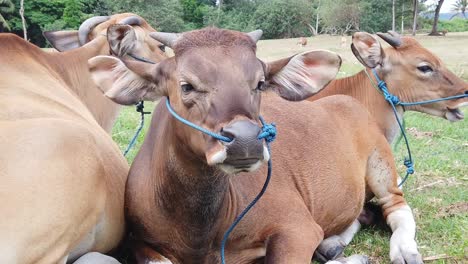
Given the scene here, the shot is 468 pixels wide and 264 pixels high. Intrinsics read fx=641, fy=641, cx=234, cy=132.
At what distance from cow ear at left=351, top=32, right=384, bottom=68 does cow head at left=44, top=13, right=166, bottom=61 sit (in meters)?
2.12

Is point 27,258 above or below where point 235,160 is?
below

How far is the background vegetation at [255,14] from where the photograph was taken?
49219 mm

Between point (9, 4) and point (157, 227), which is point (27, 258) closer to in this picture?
point (157, 227)

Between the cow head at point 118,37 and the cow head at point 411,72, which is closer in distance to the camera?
the cow head at point 118,37

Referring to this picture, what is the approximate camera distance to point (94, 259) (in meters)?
3.75

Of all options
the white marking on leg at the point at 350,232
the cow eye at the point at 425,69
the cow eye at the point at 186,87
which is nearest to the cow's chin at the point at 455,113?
the cow eye at the point at 425,69

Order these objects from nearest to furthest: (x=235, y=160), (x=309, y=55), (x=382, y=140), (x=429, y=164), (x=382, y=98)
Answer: (x=235, y=160) → (x=309, y=55) → (x=382, y=140) → (x=382, y=98) → (x=429, y=164)

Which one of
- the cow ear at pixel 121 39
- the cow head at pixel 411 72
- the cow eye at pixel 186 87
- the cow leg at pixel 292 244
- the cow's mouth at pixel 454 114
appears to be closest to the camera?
the cow eye at pixel 186 87

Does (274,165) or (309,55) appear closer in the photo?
(309,55)

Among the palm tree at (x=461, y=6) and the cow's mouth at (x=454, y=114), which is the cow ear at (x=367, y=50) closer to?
the cow's mouth at (x=454, y=114)

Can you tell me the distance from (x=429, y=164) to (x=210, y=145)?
18.2 feet

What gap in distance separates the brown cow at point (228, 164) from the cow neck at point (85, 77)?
6.48 ft

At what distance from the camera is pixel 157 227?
12.7ft

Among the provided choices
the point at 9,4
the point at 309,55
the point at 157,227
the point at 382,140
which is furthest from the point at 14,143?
the point at 9,4
